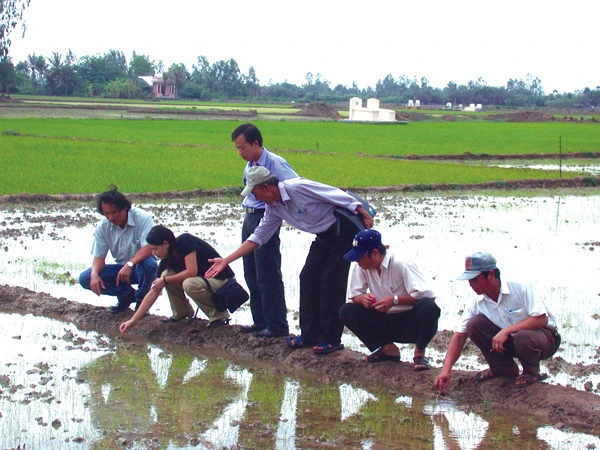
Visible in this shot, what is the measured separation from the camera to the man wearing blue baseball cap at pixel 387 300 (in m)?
4.56

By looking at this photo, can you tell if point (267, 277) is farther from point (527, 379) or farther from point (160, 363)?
point (527, 379)

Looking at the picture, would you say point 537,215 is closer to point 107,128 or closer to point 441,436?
point 441,436

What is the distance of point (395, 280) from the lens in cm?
468

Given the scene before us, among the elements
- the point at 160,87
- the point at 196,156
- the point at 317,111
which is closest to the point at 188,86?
the point at 160,87

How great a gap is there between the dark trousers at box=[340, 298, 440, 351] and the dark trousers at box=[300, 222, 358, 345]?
196 mm

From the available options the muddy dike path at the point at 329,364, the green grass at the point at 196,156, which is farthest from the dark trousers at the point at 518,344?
the green grass at the point at 196,156

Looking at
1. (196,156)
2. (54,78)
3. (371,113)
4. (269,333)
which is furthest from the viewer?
(54,78)

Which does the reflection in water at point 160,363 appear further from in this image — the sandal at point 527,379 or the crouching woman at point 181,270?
the sandal at point 527,379

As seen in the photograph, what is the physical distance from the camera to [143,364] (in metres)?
5.30

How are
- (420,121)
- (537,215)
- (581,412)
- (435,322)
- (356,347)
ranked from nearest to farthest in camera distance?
(581,412) → (435,322) → (356,347) → (537,215) → (420,121)

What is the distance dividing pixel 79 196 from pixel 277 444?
393 inches

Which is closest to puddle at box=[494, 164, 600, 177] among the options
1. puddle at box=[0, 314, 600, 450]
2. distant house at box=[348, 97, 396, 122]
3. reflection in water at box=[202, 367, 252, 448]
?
puddle at box=[0, 314, 600, 450]

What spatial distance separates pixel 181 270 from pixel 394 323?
159 cm

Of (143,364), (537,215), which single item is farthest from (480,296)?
(537,215)
